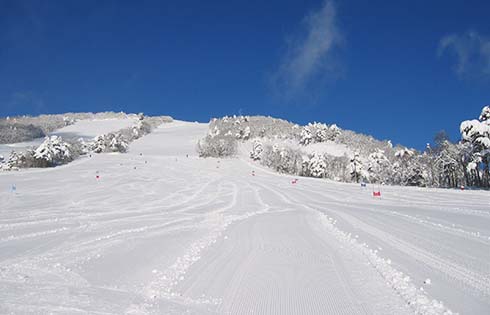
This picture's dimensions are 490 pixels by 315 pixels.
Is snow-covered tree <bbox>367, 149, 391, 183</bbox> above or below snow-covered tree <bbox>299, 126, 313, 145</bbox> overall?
below

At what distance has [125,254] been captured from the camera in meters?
8.20

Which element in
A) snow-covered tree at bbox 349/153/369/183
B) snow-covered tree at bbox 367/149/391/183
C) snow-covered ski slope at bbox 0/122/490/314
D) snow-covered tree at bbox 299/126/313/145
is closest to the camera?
snow-covered ski slope at bbox 0/122/490/314

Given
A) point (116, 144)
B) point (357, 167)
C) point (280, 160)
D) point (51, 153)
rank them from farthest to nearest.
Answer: point (116, 144) → point (280, 160) → point (357, 167) → point (51, 153)

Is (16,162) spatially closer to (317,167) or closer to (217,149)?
(217,149)

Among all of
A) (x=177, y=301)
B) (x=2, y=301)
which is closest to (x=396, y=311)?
(x=177, y=301)

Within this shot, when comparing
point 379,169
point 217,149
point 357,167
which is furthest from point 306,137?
point 357,167

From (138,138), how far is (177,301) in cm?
16405

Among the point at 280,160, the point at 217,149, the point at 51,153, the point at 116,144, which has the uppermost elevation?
the point at 116,144

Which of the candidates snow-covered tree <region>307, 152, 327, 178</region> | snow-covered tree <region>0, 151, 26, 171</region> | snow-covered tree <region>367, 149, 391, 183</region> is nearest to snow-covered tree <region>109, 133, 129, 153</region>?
snow-covered tree <region>0, 151, 26, 171</region>

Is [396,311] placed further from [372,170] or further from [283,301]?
[372,170]

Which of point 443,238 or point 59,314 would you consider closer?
point 59,314

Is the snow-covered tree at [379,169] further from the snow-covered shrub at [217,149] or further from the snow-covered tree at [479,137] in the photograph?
the snow-covered shrub at [217,149]

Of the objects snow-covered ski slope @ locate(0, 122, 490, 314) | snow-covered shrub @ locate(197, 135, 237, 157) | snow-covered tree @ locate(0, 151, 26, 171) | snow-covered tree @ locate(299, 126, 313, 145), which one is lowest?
snow-covered ski slope @ locate(0, 122, 490, 314)

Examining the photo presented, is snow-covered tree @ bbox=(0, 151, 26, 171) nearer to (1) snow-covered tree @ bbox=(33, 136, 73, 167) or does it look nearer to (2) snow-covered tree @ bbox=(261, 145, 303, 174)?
(1) snow-covered tree @ bbox=(33, 136, 73, 167)
